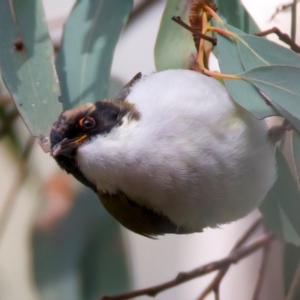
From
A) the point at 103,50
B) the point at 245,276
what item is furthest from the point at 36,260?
the point at 103,50

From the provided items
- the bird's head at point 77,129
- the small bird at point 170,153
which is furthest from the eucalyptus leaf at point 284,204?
the bird's head at point 77,129

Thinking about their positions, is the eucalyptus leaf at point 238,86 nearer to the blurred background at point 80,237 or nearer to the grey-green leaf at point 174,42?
the grey-green leaf at point 174,42

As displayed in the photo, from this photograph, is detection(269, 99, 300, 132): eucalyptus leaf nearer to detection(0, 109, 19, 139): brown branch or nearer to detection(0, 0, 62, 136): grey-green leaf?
detection(0, 0, 62, 136): grey-green leaf

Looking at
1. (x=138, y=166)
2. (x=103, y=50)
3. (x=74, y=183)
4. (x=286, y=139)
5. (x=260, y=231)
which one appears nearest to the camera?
(x=138, y=166)

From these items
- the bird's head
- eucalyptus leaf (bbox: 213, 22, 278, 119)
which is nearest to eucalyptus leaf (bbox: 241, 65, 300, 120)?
eucalyptus leaf (bbox: 213, 22, 278, 119)

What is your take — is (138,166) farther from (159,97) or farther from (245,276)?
(245,276)

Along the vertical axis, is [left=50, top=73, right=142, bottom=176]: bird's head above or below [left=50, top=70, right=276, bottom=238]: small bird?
above

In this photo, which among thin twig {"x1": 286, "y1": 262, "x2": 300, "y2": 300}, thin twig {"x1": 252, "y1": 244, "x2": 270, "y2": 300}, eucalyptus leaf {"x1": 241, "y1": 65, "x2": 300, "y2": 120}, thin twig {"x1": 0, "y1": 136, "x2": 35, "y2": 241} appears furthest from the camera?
thin twig {"x1": 0, "y1": 136, "x2": 35, "y2": 241}

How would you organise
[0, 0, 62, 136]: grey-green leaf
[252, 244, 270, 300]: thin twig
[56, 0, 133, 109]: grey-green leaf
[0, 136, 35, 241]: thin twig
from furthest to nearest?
1. [0, 136, 35, 241]: thin twig
2. [252, 244, 270, 300]: thin twig
3. [56, 0, 133, 109]: grey-green leaf
4. [0, 0, 62, 136]: grey-green leaf
